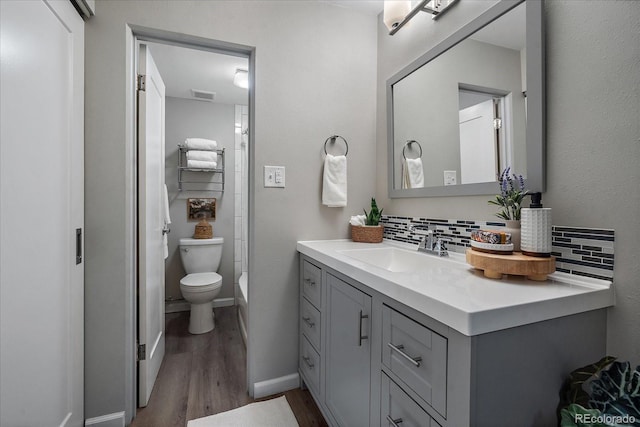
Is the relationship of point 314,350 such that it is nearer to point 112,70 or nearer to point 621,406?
point 621,406

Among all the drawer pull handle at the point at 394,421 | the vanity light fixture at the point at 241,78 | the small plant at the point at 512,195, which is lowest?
the drawer pull handle at the point at 394,421

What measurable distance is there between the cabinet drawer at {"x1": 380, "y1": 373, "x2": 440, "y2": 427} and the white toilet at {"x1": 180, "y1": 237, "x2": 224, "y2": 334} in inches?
78.5

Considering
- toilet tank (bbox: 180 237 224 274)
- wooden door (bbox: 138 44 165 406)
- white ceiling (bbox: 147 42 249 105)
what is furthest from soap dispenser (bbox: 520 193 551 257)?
toilet tank (bbox: 180 237 224 274)

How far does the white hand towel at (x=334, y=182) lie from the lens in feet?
5.71

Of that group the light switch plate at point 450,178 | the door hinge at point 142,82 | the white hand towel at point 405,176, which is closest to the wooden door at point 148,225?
the door hinge at point 142,82

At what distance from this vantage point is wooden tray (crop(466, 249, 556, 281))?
84cm

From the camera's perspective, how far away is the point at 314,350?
4.87ft

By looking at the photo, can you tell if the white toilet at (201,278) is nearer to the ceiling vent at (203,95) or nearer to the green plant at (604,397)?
the ceiling vent at (203,95)

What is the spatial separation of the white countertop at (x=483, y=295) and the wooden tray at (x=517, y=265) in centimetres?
3

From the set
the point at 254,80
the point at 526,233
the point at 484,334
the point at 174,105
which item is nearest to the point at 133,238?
the point at 254,80

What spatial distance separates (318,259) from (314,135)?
792mm

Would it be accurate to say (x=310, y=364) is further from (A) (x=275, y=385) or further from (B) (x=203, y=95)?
(B) (x=203, y=95)

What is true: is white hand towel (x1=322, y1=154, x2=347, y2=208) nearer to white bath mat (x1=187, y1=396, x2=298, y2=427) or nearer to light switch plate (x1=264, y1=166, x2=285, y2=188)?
light switch plate (x1=264, y1=166, x2=285, y2=188)

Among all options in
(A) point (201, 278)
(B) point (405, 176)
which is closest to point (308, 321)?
(B) point (405, 176)
